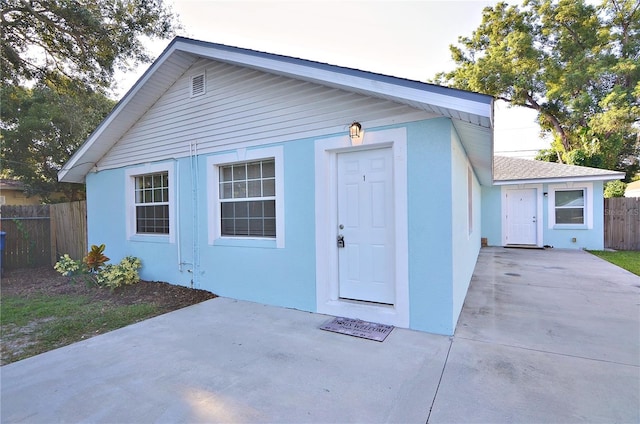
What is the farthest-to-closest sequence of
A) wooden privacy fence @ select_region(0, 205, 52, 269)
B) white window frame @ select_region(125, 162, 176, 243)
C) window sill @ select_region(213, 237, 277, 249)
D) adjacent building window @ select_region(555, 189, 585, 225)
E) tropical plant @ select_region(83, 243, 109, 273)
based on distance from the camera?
adjacent building window @ select_region(555, 189, 585, 225) < wooden privacy fence @ select_region(0, 205, 52, 269) < tropical plant @ select_region(83, 243, 109, 273) < white window frame @ select_region(125, 162, 176, 243) < window sill @ select_region(213, 237, 277, 249)

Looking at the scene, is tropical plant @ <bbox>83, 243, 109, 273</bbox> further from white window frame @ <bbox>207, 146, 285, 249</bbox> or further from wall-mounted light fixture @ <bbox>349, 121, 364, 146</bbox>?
wall-mounted light fixture @ <bbox>349, 121, 364, 146</bbox>

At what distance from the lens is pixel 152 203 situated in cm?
695

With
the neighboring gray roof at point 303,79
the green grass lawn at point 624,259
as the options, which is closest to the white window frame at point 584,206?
the green grass lawn at point 624,259

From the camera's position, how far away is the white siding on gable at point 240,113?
4.45 metres

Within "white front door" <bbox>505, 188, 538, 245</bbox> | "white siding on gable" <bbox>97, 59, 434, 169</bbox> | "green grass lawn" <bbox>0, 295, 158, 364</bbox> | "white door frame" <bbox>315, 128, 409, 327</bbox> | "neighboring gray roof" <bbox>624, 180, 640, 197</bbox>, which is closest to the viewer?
"green grass lawn" <bbox>0, 295, 158, 364</bbox>

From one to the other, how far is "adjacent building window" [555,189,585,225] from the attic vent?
12.6m

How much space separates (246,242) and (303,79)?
110 inches

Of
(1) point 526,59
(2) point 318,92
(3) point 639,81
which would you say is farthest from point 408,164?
(1) point 526,59

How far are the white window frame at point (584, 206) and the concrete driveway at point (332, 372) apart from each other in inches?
328

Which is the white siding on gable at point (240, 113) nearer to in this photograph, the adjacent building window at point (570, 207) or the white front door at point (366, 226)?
the white front door at point (366, 226)

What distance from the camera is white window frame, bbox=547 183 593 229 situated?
1134 centimetres

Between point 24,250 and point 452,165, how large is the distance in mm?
11102

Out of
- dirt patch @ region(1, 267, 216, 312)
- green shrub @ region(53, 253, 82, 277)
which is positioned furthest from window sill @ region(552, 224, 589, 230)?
green shrub @ region(53, 253, 82, 277)

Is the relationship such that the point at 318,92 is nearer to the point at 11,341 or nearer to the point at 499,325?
the point at 499,325
